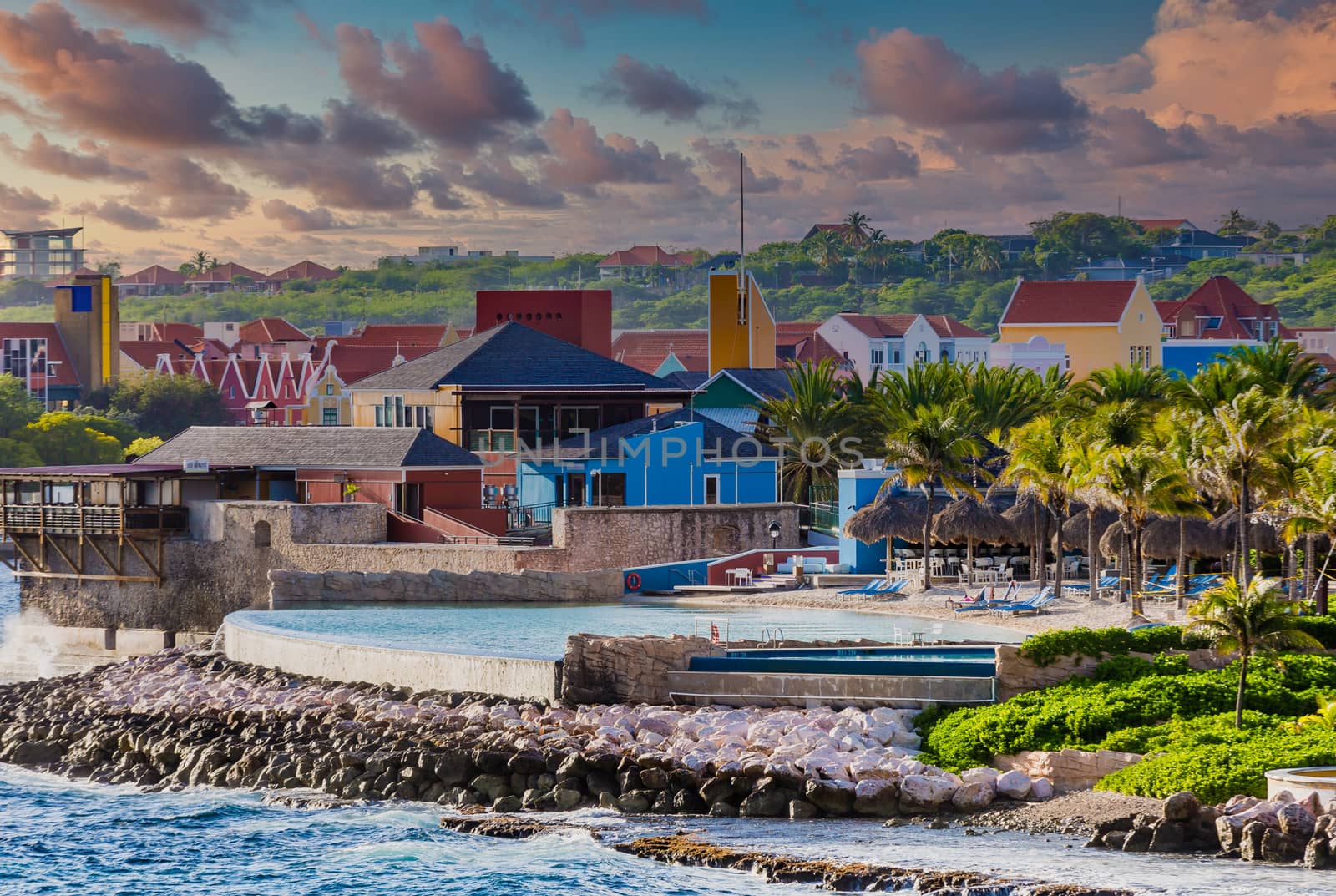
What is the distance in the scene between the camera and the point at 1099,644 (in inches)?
1000

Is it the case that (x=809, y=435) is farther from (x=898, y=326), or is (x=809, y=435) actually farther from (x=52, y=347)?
(x=52, y=347)

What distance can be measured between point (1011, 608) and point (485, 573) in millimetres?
11601

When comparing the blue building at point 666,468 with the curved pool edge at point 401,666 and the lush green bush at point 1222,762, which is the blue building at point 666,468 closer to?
the curved pool edge at point 401,666

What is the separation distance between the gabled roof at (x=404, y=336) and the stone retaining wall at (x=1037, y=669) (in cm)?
A: 8775

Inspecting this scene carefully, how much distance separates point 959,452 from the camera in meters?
39.5

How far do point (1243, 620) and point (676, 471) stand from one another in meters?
26.6

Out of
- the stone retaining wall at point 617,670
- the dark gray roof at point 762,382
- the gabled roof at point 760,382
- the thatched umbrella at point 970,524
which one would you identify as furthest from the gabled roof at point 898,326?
the stone retaining wall at point 617,670

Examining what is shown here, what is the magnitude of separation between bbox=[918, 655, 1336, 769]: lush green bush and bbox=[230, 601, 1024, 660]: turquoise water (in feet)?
18.5

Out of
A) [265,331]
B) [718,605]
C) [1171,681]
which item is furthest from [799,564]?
[265,331]

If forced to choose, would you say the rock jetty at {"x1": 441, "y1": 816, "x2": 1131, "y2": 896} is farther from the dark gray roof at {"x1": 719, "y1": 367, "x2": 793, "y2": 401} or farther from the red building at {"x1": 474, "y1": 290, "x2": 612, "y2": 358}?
the red building at {"x1": 474, "y1": 290, "x2": 612, "y2": 358}

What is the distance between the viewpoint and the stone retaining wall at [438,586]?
3947cm

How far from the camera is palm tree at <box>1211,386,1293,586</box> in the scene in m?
31.8

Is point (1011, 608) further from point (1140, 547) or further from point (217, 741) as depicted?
point (217, 741)

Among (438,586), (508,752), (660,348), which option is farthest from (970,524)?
(660,348)
